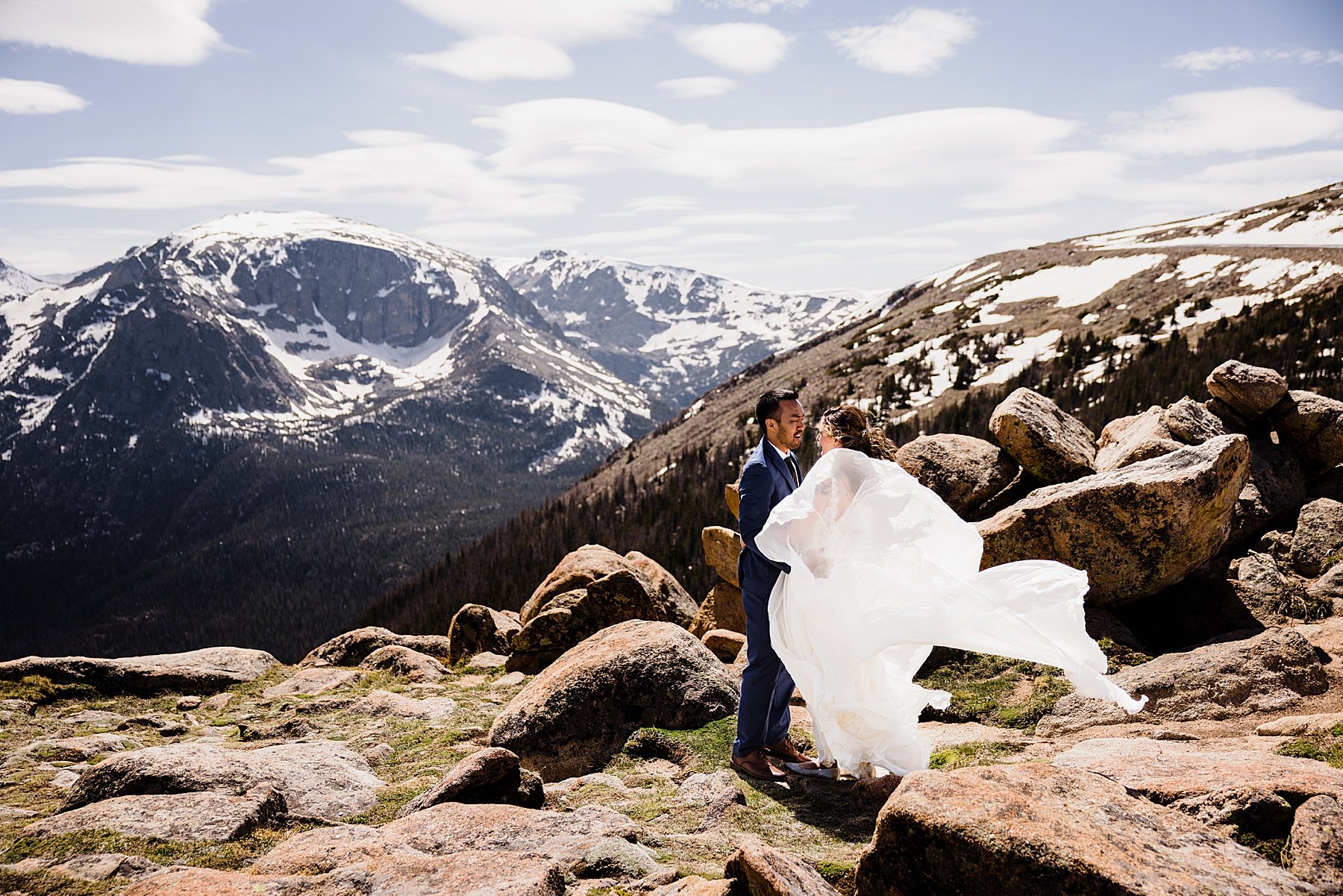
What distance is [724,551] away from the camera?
19.5m

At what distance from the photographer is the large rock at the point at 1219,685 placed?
8.31 m

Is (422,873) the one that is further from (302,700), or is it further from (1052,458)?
(1052,458)

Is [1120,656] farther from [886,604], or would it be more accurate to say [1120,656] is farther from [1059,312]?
[1059,312]

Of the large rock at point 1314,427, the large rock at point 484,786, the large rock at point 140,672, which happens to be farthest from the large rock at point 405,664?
the large rock at point 1314,427

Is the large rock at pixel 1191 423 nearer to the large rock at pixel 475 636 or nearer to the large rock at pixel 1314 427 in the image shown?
the large rock at pixel 1314 427

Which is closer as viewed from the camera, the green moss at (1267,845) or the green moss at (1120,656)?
the green moss at (1267,845)

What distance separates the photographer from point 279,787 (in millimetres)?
7656

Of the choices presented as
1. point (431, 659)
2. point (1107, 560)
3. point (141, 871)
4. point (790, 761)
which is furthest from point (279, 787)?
point (1107, 560)

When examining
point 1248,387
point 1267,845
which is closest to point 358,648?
point 1267,845

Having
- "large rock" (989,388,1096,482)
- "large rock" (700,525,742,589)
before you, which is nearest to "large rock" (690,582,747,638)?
"large rock" (700,525,742,589)

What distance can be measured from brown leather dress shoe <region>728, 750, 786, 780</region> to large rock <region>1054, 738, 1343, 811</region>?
2.77 m

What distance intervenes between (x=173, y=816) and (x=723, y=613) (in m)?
13.5

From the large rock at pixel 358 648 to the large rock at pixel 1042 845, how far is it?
15603 mm

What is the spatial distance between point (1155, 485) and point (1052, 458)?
345 centimetres
